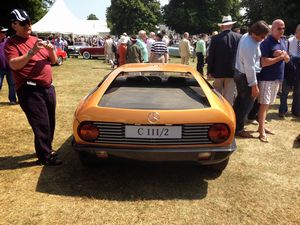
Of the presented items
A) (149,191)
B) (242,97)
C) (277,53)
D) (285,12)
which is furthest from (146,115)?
(285,12)

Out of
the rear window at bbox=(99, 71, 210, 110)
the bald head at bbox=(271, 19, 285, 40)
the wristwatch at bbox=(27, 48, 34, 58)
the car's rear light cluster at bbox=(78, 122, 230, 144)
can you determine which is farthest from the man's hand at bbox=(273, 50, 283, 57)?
the wristwatch at bbox=(27, 48, 34, 58)

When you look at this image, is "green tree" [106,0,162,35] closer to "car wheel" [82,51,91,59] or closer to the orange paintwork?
"car wheel" [82,51,91,59]

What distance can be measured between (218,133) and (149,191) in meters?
0.94

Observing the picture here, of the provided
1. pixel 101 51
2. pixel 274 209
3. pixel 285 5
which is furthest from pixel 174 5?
pixel 274 209

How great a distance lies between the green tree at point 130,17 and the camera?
5688 centimetres

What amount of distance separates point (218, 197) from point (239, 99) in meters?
2.33

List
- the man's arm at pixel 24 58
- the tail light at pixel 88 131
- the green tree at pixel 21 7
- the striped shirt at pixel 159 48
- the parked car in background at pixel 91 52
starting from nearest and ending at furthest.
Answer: the tail light at pixel 88 131
the man's arm at pixel 24 58
the striped shirt at pixel 159 48
the parked car in background at pixel 91 52
the green tree at pixel 21 7

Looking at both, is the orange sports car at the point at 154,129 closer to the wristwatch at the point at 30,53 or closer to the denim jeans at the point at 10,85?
the wristwatch at the point at 30,53

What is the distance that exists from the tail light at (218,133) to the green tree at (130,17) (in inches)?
2152

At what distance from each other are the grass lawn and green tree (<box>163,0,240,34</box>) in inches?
2036

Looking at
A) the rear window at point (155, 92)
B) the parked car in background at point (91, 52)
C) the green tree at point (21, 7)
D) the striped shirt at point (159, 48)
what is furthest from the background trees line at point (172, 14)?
the rear window at point (155, 92)

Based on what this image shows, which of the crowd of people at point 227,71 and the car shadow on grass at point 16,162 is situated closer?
the crowd of people at point 227,71

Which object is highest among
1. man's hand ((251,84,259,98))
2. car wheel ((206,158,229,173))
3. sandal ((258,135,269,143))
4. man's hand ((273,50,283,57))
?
man's hand ((273,50,283,57))

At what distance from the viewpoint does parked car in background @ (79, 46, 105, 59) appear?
25.1 m
